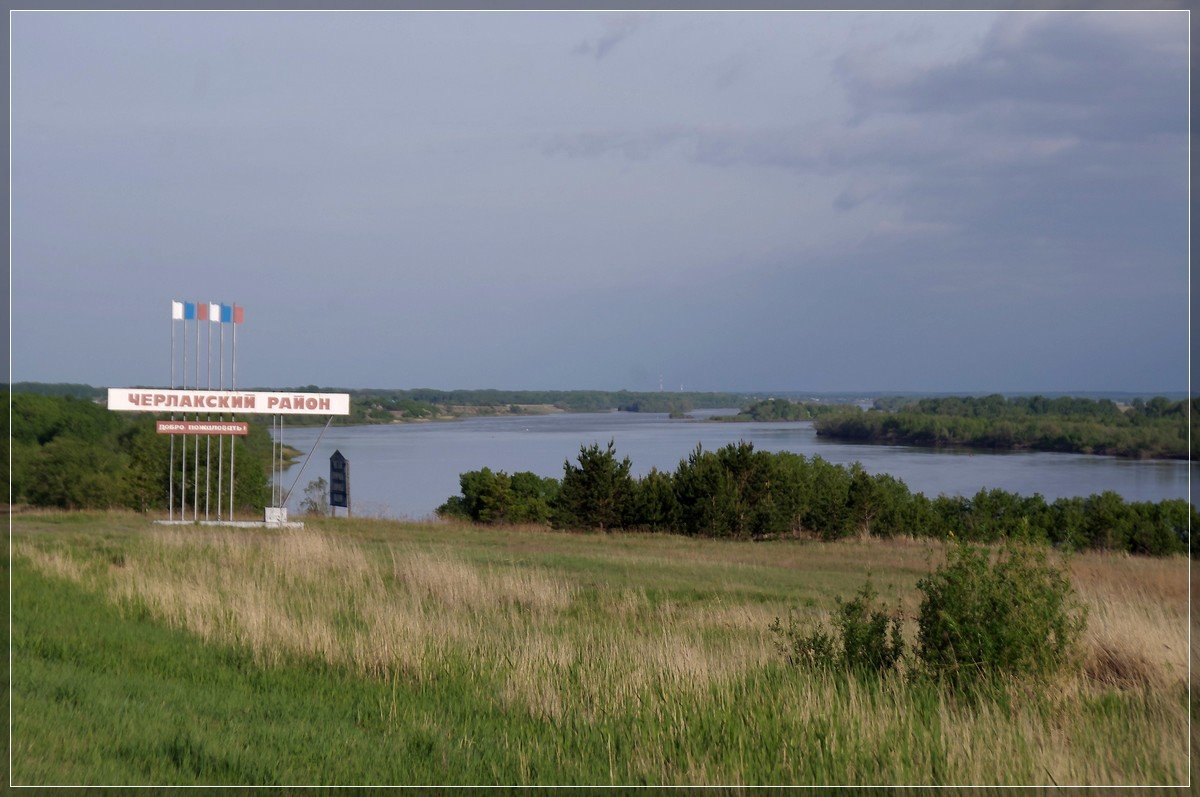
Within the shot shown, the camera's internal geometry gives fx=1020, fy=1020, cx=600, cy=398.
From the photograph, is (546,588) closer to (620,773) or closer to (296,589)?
(296,589)

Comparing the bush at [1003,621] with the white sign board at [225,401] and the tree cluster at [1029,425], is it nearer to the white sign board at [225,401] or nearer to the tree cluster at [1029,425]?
the tree cluster at [1029,425]

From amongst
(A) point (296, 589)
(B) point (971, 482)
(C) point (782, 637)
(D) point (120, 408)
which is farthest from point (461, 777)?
(B) point (971, 482)

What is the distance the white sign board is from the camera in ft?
71.6

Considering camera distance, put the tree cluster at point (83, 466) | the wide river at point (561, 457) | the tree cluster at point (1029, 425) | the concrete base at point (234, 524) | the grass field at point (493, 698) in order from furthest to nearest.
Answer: the wide river at point (561, 457), the tree cluster at point (83, 466), the concrete base at point (234, 524), the tree cluster at point (1029, 425), the grass field at point (493, 698)

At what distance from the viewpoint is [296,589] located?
11844mm

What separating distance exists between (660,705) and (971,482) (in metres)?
45.4

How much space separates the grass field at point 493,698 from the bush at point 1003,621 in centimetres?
22

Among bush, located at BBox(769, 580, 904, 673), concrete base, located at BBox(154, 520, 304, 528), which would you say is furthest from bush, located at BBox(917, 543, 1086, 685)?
concrete base, located at BBox(154, 520, 304, 528)

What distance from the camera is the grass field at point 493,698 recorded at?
192 inches

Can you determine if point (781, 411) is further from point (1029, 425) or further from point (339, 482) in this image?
point (339, 482)

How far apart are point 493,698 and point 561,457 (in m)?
40.5

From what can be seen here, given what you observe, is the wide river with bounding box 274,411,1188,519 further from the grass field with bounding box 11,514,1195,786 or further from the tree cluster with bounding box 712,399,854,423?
the grass field with bounding box 11,514,1195,786

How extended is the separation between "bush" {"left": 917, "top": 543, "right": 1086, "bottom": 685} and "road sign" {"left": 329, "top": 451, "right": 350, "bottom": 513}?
78.8ft

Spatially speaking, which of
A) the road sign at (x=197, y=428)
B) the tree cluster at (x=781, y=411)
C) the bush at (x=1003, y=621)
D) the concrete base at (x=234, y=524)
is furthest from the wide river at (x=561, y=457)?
the bush at (x=1003, y=621)
